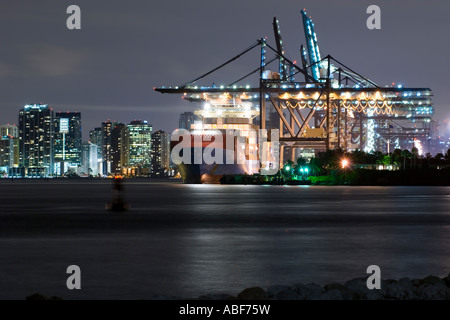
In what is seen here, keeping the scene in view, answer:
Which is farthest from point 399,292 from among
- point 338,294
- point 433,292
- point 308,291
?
point 308,291

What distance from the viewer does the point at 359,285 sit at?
38.9 feet

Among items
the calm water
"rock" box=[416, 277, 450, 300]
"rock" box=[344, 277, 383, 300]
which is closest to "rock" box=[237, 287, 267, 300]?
"rock" box=[344, 277, 383, 300]

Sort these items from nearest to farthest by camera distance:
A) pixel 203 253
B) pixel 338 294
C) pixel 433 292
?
pixel 338 294 < pixel 433 292 < pixel 203 253

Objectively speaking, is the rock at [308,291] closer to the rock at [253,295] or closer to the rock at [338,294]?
the rock at [338,294]

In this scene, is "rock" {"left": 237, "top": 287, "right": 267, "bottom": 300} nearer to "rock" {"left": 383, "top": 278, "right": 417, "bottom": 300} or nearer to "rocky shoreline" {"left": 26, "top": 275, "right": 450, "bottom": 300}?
"rocky shoreline" {"left": 26, "top": 275, "right": 450, "bottom": 300}

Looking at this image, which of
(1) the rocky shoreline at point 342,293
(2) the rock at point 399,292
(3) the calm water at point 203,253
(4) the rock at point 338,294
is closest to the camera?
(4) the rock at point 338,294

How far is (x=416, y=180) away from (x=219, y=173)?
36.9m

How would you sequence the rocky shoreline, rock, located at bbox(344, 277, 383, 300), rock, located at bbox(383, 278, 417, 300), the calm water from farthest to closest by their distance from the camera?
the calm water
rock, located at bbox(383, 278, 417, 300)
rock, located at bbox(344, 277, 383, 300)
the rocky shoreline

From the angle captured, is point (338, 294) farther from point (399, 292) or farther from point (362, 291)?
point (399, 292)

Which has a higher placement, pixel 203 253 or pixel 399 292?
pixel 399 292

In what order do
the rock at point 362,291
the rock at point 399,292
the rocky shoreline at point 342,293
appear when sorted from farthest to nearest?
the rock at point 399,292 → the rock at point 362,291 → the rocky shoreline at point 342,293

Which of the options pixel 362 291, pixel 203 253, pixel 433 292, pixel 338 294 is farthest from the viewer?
pixel 203 253

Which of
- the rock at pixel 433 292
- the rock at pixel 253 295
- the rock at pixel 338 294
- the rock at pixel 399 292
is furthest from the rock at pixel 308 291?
the rock at pixel 433 292

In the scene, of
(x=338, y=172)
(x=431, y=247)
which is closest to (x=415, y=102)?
(x=338, y=172)
